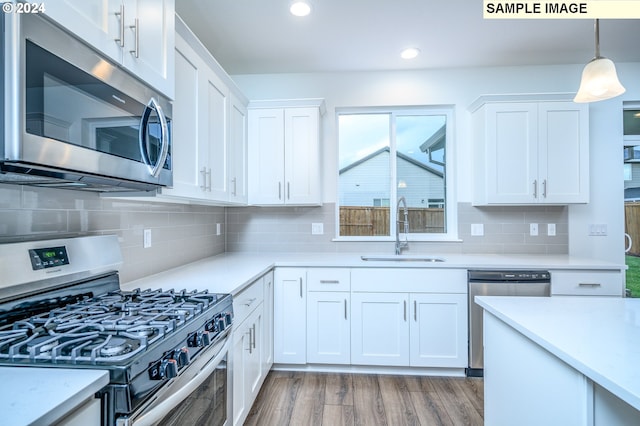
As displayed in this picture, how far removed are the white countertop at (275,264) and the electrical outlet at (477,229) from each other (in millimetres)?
228

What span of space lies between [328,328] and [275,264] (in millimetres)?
666

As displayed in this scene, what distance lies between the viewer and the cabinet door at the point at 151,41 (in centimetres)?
119

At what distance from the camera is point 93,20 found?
1021mm

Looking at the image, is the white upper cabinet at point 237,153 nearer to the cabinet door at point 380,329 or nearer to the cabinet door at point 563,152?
the cabinet door at point 380,329

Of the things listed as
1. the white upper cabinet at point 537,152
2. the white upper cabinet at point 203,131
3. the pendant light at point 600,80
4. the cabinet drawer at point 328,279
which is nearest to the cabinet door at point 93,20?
the white upper cabinet at point 203,131

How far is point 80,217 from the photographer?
56.7 inches

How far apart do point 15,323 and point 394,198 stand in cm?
284

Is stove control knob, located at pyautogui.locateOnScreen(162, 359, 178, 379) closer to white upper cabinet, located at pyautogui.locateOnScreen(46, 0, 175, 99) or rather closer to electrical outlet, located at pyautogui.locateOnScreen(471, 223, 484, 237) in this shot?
white upper cabinet, located at pyautogui.locateOnScreen(46, 0, 175, 99)

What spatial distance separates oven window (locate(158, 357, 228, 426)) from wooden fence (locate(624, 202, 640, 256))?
369 cm

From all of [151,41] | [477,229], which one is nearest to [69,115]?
[151,41]

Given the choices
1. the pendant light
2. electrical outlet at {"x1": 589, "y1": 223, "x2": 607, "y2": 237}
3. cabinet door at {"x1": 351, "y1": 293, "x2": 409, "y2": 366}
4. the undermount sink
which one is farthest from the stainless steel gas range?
electrical outlet at {"x1": 589, "y1": 223, "x2": 607, "y2": 237}

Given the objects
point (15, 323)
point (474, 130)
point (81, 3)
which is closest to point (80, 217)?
point (15, 323)

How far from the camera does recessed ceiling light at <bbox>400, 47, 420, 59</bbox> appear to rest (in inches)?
105

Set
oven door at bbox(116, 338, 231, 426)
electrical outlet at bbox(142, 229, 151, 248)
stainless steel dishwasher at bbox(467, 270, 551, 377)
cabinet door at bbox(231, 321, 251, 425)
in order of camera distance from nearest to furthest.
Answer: oven door at bbox(116, 338, 231, 426) < cabinet door at bbox(231, 321, 251, 425) < electrical outlet at bbox(142, 229, 151, 248) < stainless steel dishwasher at bbox(467, 270, 551, 377)
